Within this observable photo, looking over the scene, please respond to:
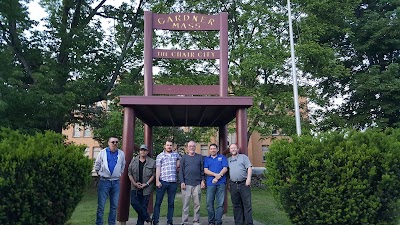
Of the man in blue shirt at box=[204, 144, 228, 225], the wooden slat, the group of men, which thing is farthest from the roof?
the man in blue shirt at box=[204, 144, 228, 225]

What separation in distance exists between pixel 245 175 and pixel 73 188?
121 inches

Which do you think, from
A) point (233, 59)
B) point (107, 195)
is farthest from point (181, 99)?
point (233, 59)

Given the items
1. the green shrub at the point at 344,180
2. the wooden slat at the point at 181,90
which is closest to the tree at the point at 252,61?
the wooden slat at the point at 181,90

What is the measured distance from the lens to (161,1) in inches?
759

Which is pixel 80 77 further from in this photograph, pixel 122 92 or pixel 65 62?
pixel 122 92

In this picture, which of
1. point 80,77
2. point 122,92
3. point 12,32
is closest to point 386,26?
point 122,92

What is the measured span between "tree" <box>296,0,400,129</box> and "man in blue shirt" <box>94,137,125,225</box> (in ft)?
42.8

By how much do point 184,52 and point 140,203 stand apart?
3.64 m

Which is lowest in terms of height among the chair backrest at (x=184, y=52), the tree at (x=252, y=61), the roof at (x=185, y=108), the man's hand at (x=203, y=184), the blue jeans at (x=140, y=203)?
the blue jeans at (x=140, y=203)

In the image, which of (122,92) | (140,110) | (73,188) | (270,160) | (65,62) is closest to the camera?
(73,188)

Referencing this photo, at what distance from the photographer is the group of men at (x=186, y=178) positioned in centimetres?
653

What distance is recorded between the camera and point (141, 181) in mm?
6840

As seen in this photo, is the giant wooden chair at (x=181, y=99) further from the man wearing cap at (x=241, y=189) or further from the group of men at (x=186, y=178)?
the man wearing cap at (x=241, y=189)

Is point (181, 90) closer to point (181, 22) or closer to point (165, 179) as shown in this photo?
point (181, 22)
